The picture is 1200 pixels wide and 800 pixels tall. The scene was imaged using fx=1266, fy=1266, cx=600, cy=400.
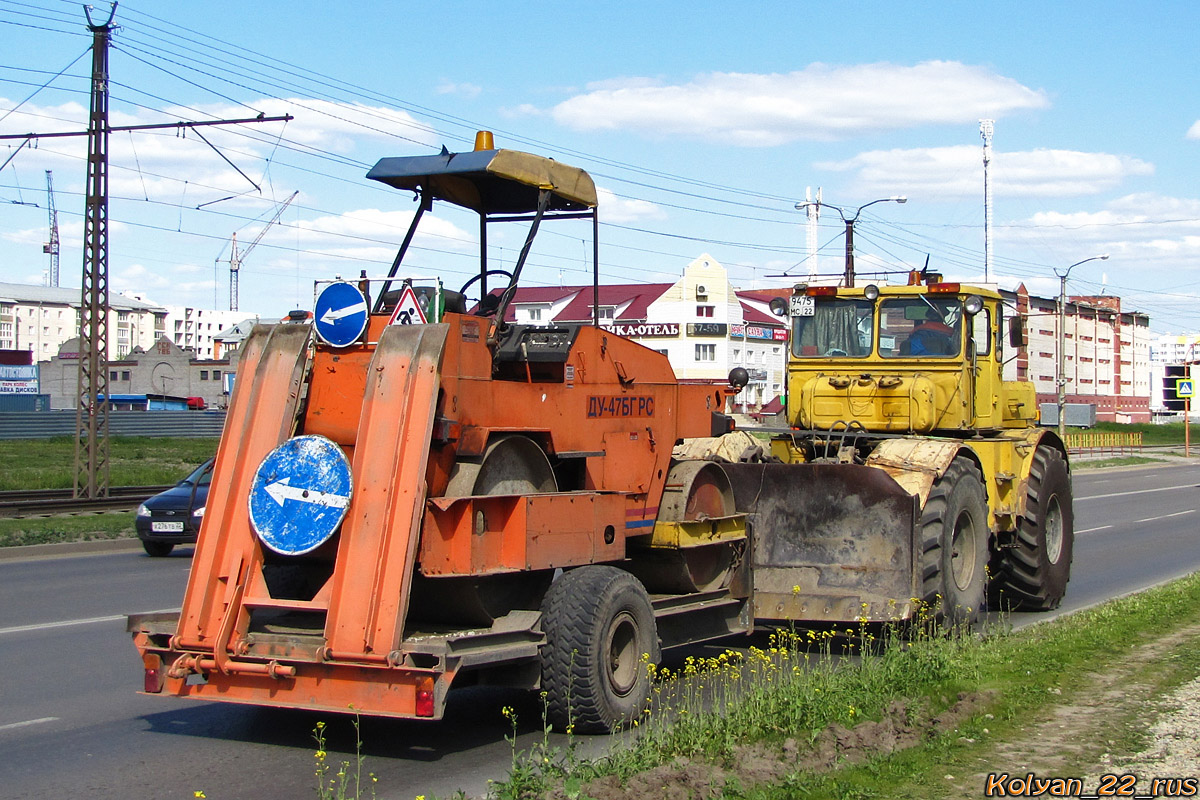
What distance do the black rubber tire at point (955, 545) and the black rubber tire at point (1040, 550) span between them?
1346 millimetres

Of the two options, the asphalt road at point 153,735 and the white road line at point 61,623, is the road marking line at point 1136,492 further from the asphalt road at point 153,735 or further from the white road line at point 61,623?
the white road line at point 61,623

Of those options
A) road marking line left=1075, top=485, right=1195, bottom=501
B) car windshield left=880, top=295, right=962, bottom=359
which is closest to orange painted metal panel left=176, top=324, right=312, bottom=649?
car windshield left=880, top=295, right=962, bottom=359

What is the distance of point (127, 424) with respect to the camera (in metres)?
57.1

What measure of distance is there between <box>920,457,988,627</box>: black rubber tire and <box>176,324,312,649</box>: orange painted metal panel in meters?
5.15

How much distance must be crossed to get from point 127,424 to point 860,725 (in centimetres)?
5532

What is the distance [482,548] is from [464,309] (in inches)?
67.8

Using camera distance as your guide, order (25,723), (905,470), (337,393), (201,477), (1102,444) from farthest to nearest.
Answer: (1102,444)
(201,477)
(905,470)
(25,723)
(337,393)

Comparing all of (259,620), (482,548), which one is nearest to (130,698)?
(259,620)

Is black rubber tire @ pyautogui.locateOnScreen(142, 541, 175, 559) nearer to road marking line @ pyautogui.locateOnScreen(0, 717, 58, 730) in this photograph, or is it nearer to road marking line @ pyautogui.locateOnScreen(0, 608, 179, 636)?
road marking line @ pyautogui.locateOnScreen(0, 608, 179, 636)

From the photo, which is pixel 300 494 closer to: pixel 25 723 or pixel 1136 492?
pixel 25 723

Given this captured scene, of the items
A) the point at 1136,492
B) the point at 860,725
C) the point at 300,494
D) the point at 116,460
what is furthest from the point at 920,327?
the point at 116,460

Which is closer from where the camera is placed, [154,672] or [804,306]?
[154,672]

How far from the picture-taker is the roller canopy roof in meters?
7.95

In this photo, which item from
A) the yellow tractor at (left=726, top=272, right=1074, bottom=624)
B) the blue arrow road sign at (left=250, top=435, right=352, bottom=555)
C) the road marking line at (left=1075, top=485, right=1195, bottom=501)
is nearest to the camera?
the blue arrow road sign at (left=250, top=435, right=352, bottom=555)
